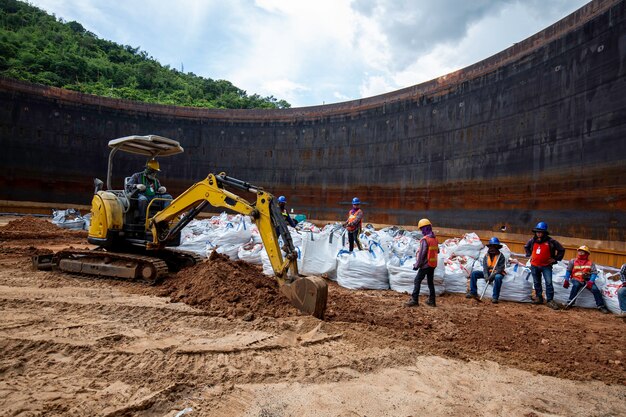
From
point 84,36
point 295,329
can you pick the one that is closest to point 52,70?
point 84,36

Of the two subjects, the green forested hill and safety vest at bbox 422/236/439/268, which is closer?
safety vest at bbox 422/236/439/268

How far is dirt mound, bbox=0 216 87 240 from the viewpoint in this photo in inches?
414

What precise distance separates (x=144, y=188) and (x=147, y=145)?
707 millimetres

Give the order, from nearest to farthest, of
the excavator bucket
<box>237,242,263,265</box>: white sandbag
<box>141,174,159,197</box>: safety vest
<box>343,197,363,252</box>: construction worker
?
the excavator bucket, <box>141,174,159,197</box>: safety vest, <box>237,242,263,265</box>: white sandbag, <box>343,197,363,252</box>: construction worker

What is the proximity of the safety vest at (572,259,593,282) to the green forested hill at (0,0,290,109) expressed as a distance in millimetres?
26448

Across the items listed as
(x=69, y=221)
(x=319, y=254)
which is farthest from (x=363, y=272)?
(x=69, y=221)

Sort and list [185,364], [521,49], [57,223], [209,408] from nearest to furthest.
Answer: [209,408], [185,364], [521,49], [57,223]

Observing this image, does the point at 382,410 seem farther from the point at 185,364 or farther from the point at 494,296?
the point at 494,296

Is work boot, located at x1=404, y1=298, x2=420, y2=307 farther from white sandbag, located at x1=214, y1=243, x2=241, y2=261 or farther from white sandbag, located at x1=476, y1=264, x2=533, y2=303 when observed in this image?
white sandbag, located at x1=214, y1=243, x2=241, y2=261

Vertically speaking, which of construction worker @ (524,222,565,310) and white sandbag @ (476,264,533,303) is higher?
construction worker @ (524,222,565,310)

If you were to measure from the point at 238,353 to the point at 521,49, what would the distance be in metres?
12.4

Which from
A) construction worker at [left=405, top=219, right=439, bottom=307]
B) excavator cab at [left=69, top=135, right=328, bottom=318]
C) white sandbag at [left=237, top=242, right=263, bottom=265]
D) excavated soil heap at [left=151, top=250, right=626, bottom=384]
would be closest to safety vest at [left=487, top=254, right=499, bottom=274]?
excavated soil heap at [left=151, top=250, right=626, bottom=384]

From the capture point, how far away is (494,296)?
567 centimetres

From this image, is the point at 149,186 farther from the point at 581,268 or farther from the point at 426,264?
the point at 581,268
